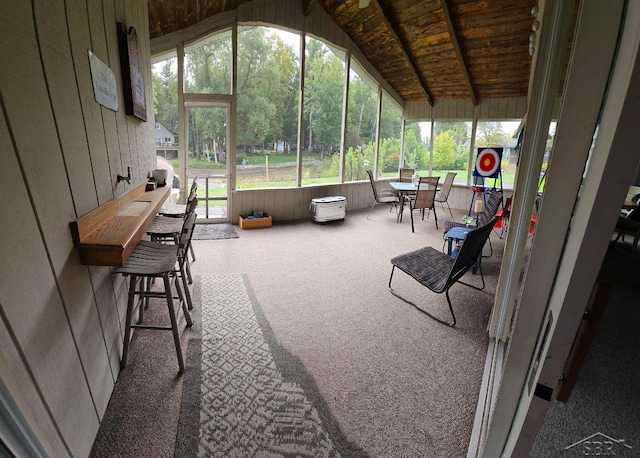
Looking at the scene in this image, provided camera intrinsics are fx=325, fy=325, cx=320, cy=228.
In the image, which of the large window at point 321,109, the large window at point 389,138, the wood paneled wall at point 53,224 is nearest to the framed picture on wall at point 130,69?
the wood paneled wall at point 53,224

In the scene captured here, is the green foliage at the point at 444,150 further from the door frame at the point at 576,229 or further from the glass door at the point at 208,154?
the door frame at the point at 576,229

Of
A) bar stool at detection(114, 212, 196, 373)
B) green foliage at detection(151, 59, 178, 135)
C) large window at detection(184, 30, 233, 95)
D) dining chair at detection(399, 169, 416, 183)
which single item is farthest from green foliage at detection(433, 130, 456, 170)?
bar stool at detection(114, 212, 196, 373)

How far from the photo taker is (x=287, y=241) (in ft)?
15.4

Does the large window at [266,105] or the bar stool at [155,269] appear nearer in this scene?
the bar stool at [155,269]

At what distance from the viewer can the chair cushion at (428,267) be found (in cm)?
259

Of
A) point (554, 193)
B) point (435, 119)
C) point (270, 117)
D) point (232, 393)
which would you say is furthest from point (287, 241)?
point (435, 119)

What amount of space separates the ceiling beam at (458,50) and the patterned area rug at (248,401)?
4.85 m

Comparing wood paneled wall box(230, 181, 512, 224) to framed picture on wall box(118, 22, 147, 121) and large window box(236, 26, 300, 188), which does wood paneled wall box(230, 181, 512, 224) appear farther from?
framed picture on wall box(118, 22, 147, 121)

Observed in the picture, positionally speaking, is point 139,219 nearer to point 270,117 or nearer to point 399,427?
point 399,427

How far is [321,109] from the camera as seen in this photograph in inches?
→ 238

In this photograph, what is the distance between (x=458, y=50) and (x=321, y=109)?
2456 millimetres

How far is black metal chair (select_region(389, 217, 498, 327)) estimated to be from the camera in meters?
2.45

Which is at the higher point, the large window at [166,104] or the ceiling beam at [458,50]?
the ceiling beam at [458,50]

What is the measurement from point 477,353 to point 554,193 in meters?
1.66
